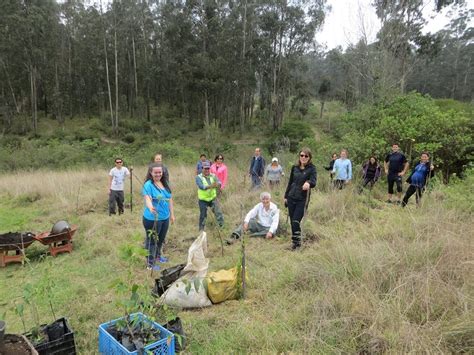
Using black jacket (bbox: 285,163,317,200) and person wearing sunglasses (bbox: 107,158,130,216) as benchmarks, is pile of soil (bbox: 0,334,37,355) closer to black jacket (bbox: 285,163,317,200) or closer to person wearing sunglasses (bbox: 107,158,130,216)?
black jacket (bbox: 285,163,317,200)

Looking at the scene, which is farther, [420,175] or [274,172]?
[274,172]

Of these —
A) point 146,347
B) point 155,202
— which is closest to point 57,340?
point 146,347

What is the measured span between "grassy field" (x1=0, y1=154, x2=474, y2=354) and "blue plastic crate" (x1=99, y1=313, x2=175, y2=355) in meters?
0.24

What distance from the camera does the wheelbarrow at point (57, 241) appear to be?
5.66 m

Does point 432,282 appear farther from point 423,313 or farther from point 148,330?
point 148,330

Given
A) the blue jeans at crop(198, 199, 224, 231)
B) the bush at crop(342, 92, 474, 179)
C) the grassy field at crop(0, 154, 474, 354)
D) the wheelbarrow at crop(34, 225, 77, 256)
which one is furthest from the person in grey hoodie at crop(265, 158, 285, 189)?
the wheelbarrow at crop(34, 225, 77, 256)

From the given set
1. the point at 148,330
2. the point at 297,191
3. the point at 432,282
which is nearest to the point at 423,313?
the point at 432,282

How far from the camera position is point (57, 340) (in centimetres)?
279

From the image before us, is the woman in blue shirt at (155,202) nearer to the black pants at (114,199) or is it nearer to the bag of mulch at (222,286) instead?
the bag of mulch at (222,286)

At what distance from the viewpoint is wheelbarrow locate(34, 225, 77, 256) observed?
18.6 ft

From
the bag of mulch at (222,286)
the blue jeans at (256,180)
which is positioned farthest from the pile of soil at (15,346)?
the blue jeans at (256,180)

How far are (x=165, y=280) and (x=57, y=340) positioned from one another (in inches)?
47.9

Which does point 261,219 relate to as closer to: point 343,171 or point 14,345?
point 343,171

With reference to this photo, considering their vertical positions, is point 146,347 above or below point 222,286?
above
